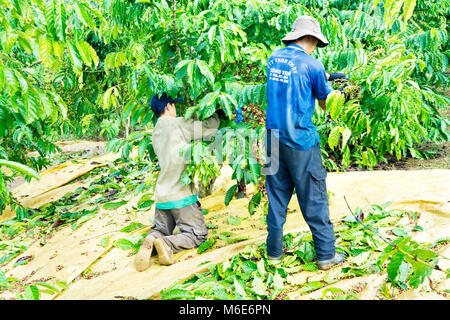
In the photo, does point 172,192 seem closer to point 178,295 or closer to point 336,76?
point 178,295

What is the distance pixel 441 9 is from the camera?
4445mm

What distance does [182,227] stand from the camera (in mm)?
2506

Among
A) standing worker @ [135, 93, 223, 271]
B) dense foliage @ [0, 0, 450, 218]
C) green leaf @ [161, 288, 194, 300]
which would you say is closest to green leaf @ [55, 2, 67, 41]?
dense foliage @ [0, 0, 450, 218]

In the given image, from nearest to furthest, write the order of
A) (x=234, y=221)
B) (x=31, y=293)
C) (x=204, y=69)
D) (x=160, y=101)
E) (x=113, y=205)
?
(x=31, y=293), (x=204, y=69), (x=160, y=101), (x=234, y=221), (x=113, y=205)

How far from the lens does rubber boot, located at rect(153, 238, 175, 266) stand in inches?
89.9

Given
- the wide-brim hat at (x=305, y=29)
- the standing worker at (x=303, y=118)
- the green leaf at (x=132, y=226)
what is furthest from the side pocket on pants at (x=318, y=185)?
the green leaf at (x=132, y=226)

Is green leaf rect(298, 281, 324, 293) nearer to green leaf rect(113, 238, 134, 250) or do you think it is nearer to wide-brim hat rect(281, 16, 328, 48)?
wide-brim hat rect(281, 16, 328, 48)

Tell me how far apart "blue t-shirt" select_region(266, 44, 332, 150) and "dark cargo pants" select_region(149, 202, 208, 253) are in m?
0.90

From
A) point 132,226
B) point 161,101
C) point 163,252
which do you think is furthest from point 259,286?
point 132,226

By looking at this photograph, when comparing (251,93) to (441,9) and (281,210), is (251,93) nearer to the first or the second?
→ (281,210)

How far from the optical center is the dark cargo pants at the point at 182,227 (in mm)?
2447

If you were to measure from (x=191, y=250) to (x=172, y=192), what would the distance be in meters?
0.41
